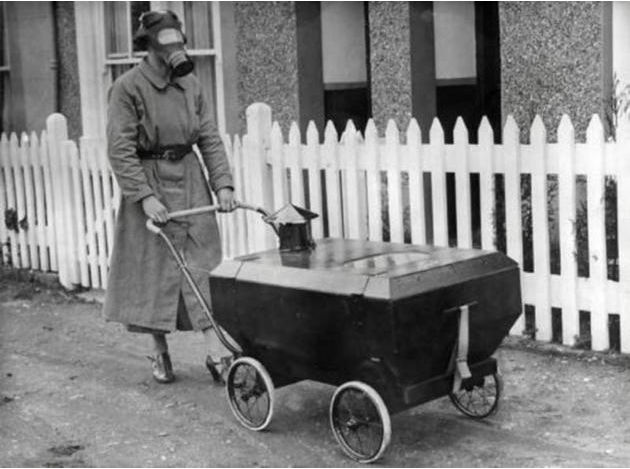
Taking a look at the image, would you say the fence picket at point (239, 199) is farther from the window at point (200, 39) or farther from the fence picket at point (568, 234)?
the fence picket at point (568, 234)

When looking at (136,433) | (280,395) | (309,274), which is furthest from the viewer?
(280,395)

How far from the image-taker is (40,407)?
590 centimetres

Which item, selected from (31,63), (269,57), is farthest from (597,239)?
(31,63)

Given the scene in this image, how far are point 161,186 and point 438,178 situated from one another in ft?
5.63

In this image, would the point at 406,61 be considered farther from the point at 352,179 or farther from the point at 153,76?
the point at 153,76

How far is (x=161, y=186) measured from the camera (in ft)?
19.9

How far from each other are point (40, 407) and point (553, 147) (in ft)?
10.4

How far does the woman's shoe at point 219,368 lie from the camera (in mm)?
6002

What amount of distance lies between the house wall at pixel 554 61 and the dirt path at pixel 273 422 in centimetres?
211

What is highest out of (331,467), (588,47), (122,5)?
(122,5)

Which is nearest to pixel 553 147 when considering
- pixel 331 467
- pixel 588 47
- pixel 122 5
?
pixel 588 47

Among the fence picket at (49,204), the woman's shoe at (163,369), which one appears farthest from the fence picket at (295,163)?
the fence picket at (49,204)

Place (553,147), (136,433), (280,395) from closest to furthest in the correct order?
(136,433), (280,395), (553,147)

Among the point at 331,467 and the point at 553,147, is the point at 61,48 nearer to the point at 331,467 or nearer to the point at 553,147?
the point at 553,147
